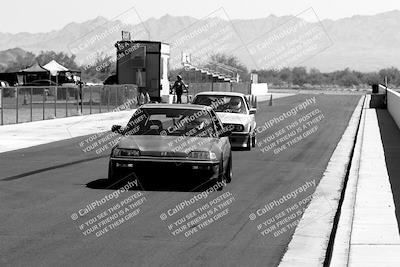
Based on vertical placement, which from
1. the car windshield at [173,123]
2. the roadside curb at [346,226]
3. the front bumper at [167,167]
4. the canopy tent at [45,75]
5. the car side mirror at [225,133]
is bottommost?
the roadside curb at [346,226]

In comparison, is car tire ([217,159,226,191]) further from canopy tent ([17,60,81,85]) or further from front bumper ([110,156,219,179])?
canopy tent ([17,60,81,85])

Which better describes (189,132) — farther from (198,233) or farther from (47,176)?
(198,233)

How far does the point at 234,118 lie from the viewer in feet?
71.6

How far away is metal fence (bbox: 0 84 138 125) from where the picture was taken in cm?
3719

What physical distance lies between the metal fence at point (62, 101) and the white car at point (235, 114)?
41.4ft

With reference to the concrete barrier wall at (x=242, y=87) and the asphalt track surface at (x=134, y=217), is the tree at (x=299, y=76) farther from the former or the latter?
the asphalt track surface at (x=134, y=217)

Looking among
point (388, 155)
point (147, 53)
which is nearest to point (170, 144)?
point (388, 155)

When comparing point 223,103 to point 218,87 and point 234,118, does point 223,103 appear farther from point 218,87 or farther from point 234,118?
point 218,87

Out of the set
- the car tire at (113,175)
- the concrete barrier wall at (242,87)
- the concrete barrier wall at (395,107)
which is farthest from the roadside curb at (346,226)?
the concrete barrier wall at (242,87)

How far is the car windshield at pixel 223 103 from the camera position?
22.8 m

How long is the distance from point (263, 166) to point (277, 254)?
31.0ft

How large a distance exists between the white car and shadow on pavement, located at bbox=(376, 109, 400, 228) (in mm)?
3591

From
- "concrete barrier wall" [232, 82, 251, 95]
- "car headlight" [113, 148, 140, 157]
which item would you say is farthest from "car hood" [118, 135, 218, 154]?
"concrete barrier wall" [232, 82, 251, 95]

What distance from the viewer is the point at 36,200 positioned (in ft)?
40.5
